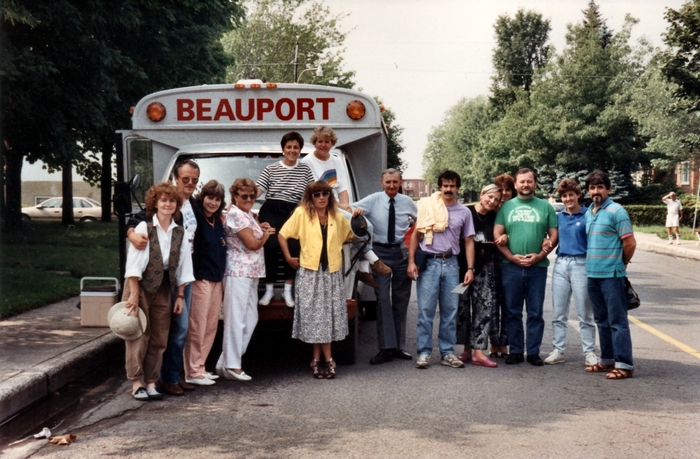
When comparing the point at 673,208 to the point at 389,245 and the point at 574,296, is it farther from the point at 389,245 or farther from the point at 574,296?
the point at 389,245

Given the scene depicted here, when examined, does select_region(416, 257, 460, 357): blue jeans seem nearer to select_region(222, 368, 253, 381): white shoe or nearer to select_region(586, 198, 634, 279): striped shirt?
select_region(586, 198, 634, 279): striped shirt

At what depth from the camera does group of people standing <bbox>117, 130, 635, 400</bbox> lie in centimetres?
669

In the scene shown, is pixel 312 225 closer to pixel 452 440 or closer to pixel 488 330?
pixel 488 330

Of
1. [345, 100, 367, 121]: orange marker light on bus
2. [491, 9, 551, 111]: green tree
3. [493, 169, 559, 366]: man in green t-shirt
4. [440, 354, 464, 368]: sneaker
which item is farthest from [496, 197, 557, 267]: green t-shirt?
[491, 9, 551, 111]: green tree

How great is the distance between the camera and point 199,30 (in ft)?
→ 79.9

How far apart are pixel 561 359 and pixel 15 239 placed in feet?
61.1

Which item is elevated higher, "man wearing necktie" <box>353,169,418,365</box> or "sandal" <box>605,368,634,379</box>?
"man wearing necktie" <box>353,169,418,365</box>

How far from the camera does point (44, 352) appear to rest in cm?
770

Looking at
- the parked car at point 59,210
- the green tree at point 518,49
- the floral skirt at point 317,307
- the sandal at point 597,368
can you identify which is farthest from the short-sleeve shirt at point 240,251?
the green tree at point 518,49

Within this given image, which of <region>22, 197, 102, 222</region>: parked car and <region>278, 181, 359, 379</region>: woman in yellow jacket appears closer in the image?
<region>278, 181, 359, 379</region>: woman in yellow jacket

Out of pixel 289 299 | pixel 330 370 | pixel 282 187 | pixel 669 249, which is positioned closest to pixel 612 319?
pixel 330 370

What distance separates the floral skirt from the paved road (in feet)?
1.37

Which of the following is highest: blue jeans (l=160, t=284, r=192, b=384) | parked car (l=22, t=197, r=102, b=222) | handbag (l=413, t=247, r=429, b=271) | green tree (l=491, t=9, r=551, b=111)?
green tree (l=491, t=9, r=551, b=111)

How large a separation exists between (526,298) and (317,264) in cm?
214
